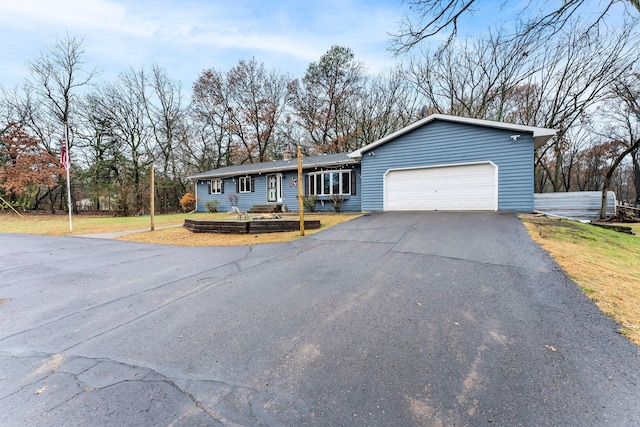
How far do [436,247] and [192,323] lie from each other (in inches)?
187

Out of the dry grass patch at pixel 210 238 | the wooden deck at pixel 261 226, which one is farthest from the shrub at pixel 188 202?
the wooden deck at pixel 261 226

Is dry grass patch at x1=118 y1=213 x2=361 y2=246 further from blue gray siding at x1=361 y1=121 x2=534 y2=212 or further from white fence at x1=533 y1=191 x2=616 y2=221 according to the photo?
white fence at x1=533 y1=191 x2=616 y2=221

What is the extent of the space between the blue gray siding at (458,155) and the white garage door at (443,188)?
10.6 inches

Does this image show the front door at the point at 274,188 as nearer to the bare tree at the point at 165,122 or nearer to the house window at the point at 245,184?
the house window at the point at 245,184

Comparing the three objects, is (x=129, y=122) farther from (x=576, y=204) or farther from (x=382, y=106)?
(x=576, y=204)

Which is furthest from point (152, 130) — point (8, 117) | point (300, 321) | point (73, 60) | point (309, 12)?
point (300, 321)

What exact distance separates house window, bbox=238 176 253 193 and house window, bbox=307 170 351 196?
4.77m

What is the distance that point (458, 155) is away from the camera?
37.0 feet

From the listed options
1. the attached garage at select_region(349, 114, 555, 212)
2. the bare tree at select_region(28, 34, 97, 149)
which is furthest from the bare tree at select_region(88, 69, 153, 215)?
the attached garage at select_region(349, 114, 555, 212)

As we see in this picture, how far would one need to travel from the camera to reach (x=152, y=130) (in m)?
24.8

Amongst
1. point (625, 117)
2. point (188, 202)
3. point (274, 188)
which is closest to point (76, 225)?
point (188, 202)

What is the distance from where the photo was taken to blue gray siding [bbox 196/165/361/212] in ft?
47.2

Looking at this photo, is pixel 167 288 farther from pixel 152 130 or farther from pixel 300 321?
pixel 152 130

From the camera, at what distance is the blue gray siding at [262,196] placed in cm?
1438
